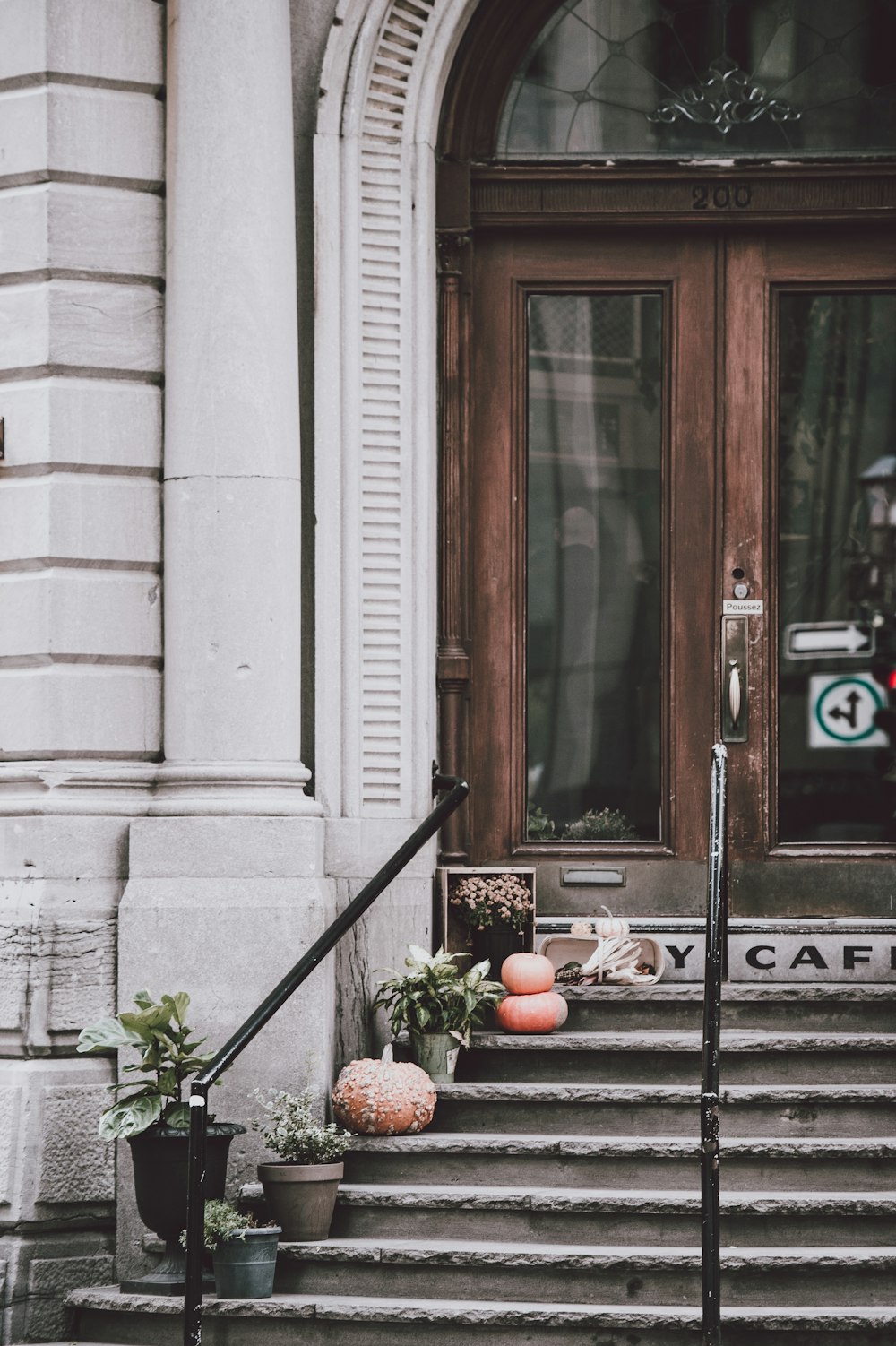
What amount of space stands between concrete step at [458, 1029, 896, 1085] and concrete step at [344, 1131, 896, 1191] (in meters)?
0.35

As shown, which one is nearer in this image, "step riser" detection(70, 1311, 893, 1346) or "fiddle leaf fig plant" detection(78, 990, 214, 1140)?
"step riser" detection(70, 1311, 893, 1346)

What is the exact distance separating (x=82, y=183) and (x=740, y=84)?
3.01 meters

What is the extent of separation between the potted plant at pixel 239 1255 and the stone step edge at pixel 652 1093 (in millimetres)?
1051

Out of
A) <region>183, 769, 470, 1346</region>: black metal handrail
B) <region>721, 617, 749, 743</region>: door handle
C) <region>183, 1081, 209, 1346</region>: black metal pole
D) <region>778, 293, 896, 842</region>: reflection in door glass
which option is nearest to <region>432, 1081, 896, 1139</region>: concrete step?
<region>183, 769, 470, 1346</region>: black metal handrail

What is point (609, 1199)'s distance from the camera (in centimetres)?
649

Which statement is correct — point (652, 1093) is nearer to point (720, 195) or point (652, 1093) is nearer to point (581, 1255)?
point (581, 1255)

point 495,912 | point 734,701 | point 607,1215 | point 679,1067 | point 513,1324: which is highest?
point 734,701

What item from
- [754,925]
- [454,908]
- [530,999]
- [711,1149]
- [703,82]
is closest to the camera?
[711,1149]

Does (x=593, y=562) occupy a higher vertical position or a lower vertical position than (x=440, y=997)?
higher

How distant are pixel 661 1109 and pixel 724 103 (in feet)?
14.6

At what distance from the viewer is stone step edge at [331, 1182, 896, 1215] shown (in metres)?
6.40

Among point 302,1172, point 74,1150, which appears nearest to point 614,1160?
point 302,1172

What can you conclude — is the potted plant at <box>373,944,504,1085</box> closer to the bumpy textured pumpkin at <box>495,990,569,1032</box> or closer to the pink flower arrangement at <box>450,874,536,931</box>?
the bumpy textured pumpkin at <box>495,990,569,1032</box>

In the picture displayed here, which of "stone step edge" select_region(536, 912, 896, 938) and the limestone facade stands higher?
the limestone facade
